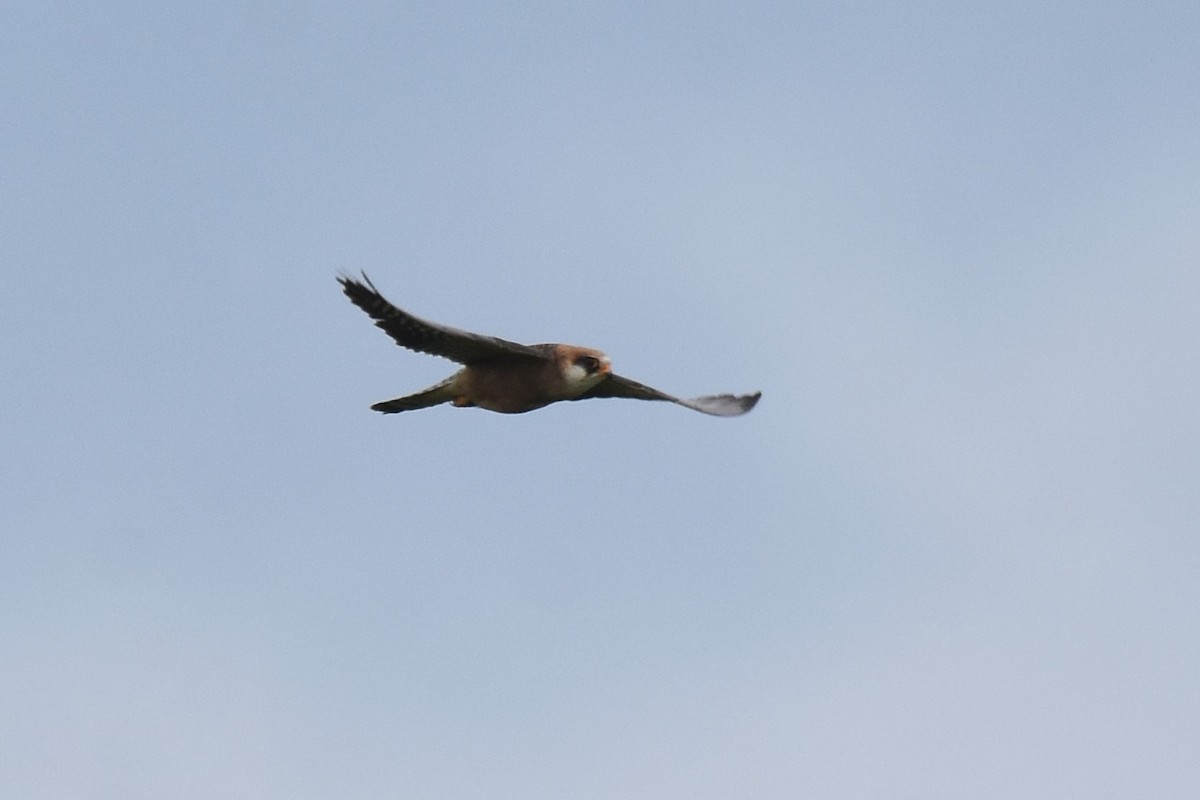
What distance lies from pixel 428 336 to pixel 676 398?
4.34 meters

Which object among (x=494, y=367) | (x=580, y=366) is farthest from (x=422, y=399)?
(x=580, y=366)

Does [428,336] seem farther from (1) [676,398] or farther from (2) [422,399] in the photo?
(1) [676,398]

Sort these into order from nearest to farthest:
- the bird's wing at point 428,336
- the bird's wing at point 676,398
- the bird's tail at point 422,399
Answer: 1. the bird's wing at point 428,336
2. the bird's tail at point 422,399
3. the bird's wing at point 676,398

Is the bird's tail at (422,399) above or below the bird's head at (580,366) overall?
above

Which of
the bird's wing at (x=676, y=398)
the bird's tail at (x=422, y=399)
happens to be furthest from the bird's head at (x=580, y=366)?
the bird's tail at (x=422, y=399)

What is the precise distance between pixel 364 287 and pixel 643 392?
464 cm

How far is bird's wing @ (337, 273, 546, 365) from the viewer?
17.2 m

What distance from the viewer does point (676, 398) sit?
21.3 meters

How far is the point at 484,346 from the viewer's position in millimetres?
18109

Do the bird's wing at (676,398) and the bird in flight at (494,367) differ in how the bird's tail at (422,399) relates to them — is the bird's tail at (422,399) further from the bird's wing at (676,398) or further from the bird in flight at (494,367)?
the bird's wing at (676,398)

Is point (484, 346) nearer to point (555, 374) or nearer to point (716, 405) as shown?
point (555, 374)

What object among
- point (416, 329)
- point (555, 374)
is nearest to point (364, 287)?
point (416, 329)

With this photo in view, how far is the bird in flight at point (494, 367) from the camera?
693 inches

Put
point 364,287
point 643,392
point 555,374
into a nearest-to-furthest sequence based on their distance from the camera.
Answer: point 364,287
point 555,374
point 643,392
